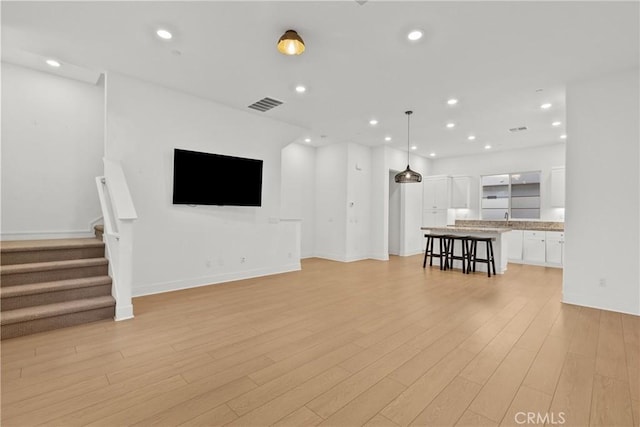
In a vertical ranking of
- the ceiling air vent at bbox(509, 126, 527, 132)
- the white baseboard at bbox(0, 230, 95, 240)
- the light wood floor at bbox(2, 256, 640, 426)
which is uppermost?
the ceiling air vent at bbox(509, 126, 527, 132)

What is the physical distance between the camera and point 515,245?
7.34 metres

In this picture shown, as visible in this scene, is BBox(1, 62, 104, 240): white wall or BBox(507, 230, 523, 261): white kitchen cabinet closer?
BBox(1, 62, 104, 240): white wall

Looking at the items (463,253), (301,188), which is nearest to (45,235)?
(301,188)

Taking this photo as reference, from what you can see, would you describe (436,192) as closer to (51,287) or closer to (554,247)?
(554,247)

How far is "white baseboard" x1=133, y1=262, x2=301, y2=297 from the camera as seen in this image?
419cm

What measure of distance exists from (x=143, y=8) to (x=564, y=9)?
3735 millimetres

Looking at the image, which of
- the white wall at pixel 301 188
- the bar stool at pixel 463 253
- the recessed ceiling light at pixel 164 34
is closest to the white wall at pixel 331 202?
the white wall at pixel 301 188

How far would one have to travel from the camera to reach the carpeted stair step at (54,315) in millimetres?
2752

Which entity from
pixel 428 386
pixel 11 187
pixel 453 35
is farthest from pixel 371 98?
pixel 11 187

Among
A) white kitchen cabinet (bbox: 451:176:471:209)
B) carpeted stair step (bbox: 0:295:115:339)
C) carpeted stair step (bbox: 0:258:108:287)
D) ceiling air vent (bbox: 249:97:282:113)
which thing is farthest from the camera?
white kitchen cabinet (bbox: 451:176:471:209)

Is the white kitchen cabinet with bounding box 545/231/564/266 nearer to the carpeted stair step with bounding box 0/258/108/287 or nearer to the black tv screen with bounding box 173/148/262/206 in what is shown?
the black tv screen with bounding box 173/148/262/206

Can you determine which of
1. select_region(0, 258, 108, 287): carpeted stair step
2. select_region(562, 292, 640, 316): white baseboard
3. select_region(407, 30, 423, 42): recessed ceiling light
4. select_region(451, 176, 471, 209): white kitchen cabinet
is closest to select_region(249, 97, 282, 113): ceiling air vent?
select_region(407, 30, 423, 42): recessed ceiling light

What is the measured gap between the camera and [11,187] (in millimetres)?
3969

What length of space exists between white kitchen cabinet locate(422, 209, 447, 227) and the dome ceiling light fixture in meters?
7.32
